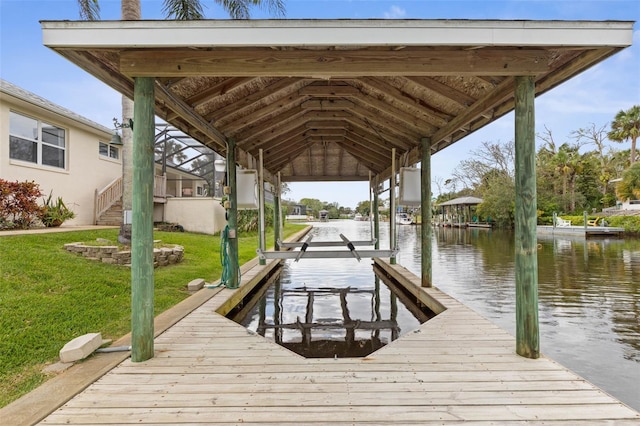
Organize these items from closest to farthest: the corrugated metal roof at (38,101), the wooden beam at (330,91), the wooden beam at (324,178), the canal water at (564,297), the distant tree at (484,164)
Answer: the canal water at (564,297) → the wooden beam at (330,91) → the corrugated metal roof at (38,101) → the wooden beam at (324,178) → the distant tree at (484,164)

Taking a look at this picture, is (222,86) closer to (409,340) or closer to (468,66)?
(468,66)

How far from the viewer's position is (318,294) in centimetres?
716

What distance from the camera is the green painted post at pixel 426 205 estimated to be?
5.56 meters

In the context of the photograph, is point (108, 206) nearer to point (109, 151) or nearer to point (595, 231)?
point (109, 151)

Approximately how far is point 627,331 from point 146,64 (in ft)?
22.2

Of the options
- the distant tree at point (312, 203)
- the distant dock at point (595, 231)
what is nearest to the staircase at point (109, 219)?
the distant dock at point (595, 231)

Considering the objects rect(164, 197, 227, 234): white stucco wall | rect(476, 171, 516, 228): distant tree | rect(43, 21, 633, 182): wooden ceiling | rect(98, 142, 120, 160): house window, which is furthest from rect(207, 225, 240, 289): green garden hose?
rect(476, 171, 516, 228): distant tree

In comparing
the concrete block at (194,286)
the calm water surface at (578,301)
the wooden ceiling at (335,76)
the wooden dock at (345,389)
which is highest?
the wooden ceiling at (335,76)

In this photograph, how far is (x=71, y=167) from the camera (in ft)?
35.7

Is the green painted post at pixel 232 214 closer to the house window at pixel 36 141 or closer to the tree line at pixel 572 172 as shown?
the house window at pixel 36 141

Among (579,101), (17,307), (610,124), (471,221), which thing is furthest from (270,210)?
(579,101)

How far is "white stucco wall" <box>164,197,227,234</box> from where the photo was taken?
1345 cm

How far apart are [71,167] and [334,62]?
442 inches

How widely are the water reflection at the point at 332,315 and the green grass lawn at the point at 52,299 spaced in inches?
56.7
